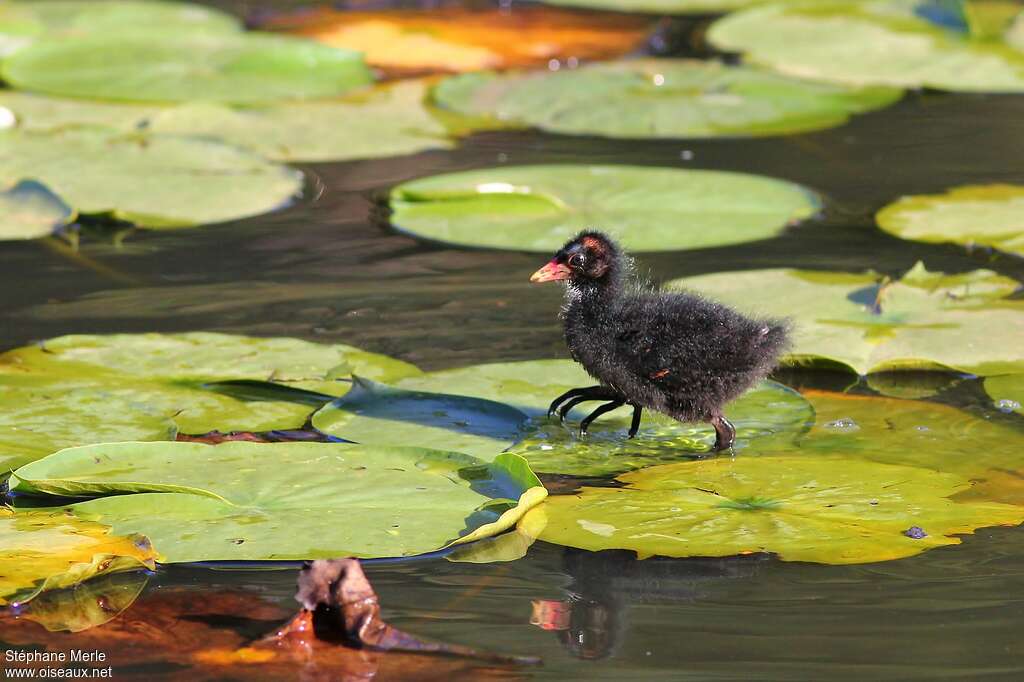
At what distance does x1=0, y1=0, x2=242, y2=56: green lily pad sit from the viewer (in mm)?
9977

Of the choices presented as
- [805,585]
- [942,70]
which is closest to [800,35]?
[942,70]

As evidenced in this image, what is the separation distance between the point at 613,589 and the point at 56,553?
1.24 meters

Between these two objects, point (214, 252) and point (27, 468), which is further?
point (214, 252)

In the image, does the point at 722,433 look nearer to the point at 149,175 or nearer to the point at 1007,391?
the point at 1007,391

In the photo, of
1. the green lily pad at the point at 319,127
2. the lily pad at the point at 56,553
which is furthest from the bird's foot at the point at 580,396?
the green lily pad at the point at 319,127

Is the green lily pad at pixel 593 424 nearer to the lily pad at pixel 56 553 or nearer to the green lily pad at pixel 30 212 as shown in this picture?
the lily pad at pixel 56 553

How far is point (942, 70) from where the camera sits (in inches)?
349

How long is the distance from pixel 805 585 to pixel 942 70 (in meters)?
6.40

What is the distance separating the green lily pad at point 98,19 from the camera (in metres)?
9.98

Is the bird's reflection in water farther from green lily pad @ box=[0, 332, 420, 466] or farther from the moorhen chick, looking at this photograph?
green lily pad @ box=[0, 332, 420, 466]

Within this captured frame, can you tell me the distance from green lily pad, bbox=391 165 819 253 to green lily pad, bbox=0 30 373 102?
2336mm

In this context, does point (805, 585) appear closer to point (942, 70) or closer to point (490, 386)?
point (490, 386)

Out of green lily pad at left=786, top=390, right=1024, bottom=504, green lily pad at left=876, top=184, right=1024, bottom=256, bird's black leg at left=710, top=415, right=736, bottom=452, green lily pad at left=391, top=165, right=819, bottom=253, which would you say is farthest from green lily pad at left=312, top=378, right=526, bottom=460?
green lily pad at left=876, top=184, right=1024, bottom=256

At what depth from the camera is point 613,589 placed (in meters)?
3.23
